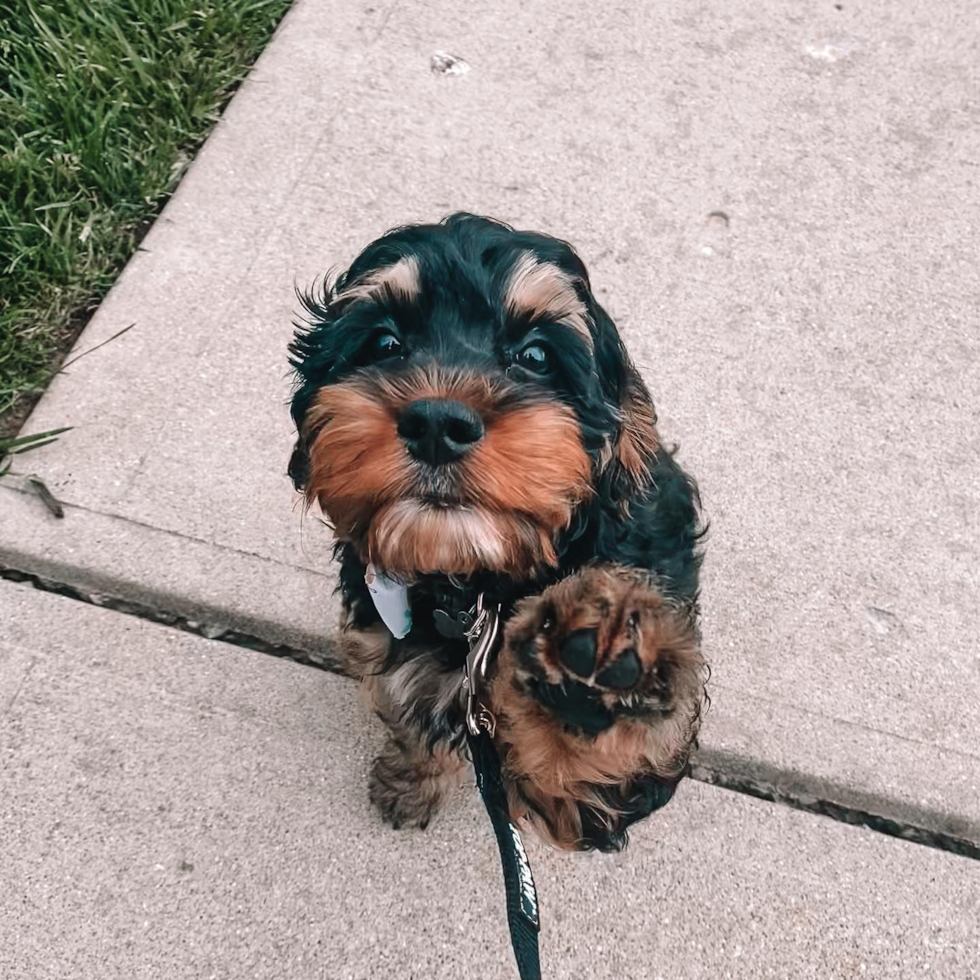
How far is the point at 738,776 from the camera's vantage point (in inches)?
112

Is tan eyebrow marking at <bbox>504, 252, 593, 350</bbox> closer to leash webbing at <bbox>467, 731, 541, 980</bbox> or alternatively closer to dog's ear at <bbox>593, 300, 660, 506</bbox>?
dog's ear at <bbox>593, 300, 660, 506</bbox>

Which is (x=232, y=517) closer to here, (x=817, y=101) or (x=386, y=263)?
(x=386, y=263)

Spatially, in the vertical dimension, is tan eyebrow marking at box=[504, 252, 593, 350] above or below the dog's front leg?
above

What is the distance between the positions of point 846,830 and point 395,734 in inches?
49.7

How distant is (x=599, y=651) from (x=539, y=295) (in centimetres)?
82

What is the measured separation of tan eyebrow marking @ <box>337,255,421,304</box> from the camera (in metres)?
2.15

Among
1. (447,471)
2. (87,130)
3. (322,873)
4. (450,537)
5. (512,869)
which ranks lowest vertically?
(322,873)

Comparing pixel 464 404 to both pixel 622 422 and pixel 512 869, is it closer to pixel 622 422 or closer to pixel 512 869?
pixel 622 422

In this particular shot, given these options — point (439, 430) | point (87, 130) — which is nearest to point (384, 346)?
point (439, 430)

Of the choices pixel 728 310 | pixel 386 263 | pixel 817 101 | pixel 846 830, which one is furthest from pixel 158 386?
pixel 817 101

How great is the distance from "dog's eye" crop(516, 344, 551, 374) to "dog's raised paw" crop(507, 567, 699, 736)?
570 millimetres

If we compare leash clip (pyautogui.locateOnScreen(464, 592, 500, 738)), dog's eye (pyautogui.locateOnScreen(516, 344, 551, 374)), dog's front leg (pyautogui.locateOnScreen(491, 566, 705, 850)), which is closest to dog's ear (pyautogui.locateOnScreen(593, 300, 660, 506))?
dog's eye (pyautogui.locateOnScreen(516, 344, 551, 374))

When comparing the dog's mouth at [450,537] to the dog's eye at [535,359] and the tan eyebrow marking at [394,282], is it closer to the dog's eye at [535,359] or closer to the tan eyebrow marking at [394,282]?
the dog's eye at [535,359]

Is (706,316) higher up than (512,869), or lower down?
lower down
